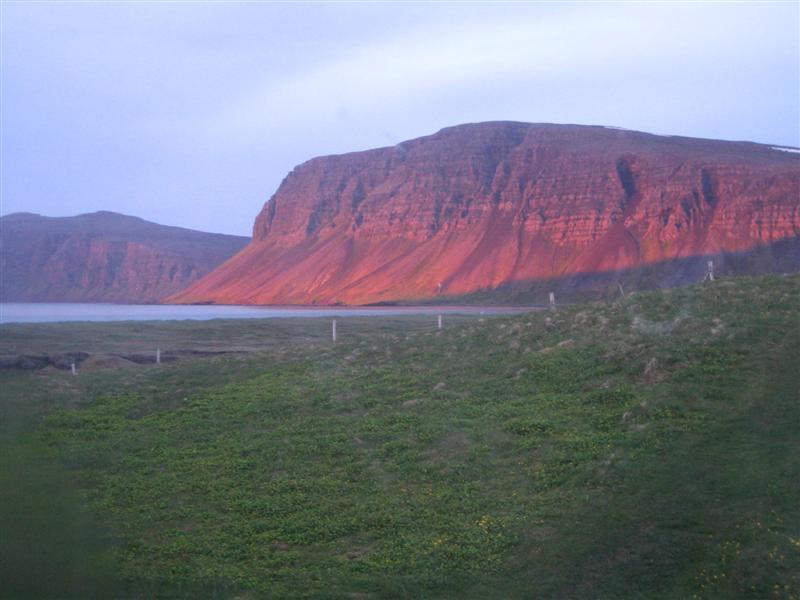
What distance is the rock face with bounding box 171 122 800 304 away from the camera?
83.9m

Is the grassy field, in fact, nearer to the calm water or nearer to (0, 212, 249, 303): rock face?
the calm water

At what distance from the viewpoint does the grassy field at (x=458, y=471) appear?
295 inches

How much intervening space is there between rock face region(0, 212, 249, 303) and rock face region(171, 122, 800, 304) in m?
25.4

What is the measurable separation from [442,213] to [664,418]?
3821 inches

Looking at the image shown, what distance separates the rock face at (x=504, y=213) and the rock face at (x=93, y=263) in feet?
83.4

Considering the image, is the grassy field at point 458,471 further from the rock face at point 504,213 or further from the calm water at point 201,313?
the rock face at point 504,213

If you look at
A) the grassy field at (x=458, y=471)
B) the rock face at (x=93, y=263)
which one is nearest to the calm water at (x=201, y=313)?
the grassy field at (x=458, y=471)

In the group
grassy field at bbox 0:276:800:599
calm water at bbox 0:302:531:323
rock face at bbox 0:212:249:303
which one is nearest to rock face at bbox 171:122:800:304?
calm water at bbox 0:302:531:323

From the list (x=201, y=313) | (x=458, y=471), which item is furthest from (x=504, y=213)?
(x=458, y=471)

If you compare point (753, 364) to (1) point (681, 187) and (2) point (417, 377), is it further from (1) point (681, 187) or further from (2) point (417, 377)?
(1) point (681, 187)

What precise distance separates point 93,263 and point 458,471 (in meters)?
150

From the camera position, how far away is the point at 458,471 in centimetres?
1021

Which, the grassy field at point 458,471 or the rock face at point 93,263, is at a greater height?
the rock face at point 93,263

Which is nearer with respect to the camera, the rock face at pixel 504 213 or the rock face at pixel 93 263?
the rock face at pixel 504 213
